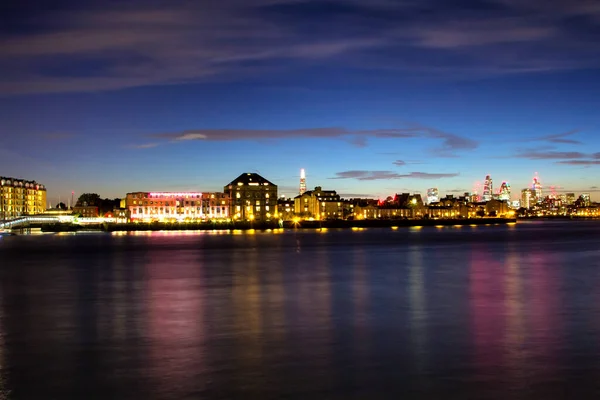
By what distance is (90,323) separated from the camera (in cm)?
2005

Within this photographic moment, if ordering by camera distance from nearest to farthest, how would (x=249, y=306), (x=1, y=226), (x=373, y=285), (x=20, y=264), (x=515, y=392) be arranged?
(x=515, y=392)
(x=249, y=306)
(x=373, y=285)
(x=20, y=264)
(x=1, y=226)

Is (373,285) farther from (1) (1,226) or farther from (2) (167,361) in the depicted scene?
(1) (1,226)

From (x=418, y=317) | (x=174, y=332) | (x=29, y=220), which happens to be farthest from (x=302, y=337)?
(x=29, y=220)

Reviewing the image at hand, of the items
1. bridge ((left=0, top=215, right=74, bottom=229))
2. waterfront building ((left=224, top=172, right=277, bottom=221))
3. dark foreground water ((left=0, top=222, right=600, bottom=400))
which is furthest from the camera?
waterfront building ((left=224, top=172, right=277, bottom=221))

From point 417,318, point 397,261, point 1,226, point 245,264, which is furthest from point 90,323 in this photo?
point 1,226

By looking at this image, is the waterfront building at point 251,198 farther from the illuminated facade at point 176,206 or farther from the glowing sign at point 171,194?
the glowing sign at point 171,194

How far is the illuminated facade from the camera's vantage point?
18250 cm

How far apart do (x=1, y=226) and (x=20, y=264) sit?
355 ft

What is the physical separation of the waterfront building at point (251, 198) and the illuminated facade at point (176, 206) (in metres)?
3.21

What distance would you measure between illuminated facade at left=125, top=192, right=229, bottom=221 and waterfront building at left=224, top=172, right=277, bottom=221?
3205mm

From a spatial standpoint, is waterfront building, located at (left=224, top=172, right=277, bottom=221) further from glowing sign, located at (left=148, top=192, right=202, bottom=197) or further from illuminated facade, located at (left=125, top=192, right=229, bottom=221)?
glowing sign, located at (left=148, top=192, right=202, bottom=197)

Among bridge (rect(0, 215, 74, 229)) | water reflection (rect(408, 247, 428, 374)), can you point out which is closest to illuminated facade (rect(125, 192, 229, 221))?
bridge (rect(0, 215, 74, 229))

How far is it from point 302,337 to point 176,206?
17089cm

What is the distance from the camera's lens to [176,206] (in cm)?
18488
